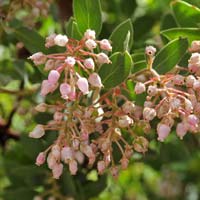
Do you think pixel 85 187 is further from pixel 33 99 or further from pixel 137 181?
pixel 137 181

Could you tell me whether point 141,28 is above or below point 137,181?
above

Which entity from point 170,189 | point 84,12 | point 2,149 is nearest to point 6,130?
point 2,149

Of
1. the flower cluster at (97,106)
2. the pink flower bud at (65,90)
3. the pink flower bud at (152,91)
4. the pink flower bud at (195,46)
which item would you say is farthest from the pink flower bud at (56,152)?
the pink flower bud at (195,46)

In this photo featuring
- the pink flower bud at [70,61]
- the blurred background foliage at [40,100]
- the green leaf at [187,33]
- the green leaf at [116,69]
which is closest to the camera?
the pink flower bud at [70,61]

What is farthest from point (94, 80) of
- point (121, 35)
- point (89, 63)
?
point (121, 35)

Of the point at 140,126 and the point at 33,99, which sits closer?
the point at 140,126

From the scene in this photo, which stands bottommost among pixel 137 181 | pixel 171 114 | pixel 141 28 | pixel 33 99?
pixel 137 181

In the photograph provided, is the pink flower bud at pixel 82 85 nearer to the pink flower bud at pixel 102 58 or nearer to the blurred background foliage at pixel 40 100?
the pink flower bud at pixel 102 58
